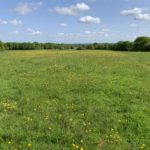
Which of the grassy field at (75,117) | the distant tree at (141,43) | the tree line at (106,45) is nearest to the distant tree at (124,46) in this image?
the tree line at (106,45)

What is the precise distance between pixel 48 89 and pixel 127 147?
703cm

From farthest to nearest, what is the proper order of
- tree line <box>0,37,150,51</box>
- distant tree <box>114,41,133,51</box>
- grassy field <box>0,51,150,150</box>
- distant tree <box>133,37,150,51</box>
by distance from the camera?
distant tree <box>114,41,133,51</box>, tree line <box>0,37,150,51</box>, distant tree <box>133,37,150,51</box>, grassy field <box>0,51,150,150</box>

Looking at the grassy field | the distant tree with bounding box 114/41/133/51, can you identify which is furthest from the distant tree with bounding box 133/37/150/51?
the grassy field

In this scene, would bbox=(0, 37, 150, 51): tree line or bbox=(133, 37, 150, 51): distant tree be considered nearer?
bbox=(133, 37, 150, 51): distant tree

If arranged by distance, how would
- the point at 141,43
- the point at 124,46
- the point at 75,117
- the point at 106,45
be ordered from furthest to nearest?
1. the point at 106,45
2. the point at 124,46
3. the point at 141,43
4. the point at 75,117

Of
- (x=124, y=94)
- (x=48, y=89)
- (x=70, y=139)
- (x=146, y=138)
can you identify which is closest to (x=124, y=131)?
(x=146, y=138)

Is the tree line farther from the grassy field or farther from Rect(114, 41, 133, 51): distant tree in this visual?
the grassy field

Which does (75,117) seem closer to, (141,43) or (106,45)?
(141,43)

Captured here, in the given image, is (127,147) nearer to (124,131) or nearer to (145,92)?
(124,131)

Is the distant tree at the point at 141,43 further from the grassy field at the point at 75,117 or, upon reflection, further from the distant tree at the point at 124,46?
the grassy field at the point at 75,117

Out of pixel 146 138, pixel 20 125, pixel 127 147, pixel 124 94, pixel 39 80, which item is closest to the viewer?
pixel 127 147

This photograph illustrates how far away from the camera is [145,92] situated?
1304 cm

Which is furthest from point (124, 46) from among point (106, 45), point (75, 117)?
point (75, 117)

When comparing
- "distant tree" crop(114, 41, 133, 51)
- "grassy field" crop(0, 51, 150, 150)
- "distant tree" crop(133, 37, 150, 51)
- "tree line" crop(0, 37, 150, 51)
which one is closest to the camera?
"grassy field" crop(0, 51, 150, 150)
